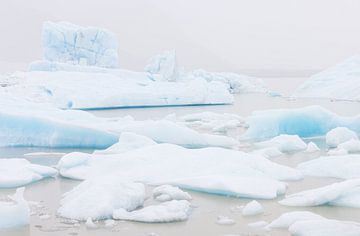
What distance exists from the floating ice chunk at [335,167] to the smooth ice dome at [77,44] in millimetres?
17363

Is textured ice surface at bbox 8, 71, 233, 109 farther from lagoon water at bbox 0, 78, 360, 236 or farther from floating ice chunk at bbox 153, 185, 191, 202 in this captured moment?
floating ice chunk at bbox 153, 185, 191, 202

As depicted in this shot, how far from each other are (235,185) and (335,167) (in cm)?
149

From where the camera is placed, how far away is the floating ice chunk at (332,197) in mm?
4422

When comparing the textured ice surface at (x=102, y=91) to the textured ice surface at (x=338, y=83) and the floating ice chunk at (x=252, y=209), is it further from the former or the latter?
the floating ice chunk at (x=252, y=209)

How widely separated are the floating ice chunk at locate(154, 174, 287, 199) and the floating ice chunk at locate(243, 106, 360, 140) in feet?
13.6

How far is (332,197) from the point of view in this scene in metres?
4.43

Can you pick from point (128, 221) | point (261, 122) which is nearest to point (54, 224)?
point (128, 221)

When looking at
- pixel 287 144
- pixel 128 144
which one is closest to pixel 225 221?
pixel 128 144

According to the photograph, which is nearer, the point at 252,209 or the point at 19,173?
the point at 252,209

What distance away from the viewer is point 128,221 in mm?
3947

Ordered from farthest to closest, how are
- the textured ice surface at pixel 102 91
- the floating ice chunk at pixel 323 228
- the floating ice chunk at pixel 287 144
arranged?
the textured ice surface at pixel 102 91
the floating ice chunk at pixel 287 144
the floating ice chunk at pixel 323 228

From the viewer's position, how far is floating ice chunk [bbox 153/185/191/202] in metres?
4.59

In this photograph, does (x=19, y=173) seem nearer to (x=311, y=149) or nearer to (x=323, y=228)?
(x=323, y=228)

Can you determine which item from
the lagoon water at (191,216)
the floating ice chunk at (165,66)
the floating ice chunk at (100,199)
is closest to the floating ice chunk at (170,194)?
the lagoon water at (191,216)
